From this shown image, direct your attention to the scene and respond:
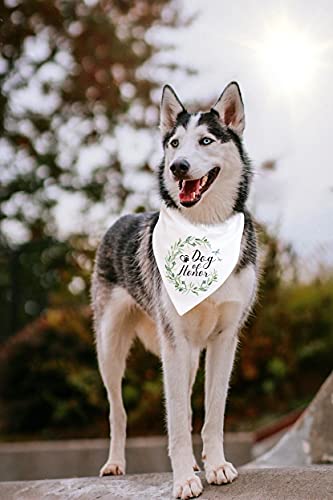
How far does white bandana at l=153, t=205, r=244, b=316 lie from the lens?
298cm

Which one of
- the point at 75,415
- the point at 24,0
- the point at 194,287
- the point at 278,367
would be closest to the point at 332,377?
the point at 194,287

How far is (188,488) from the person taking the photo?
282cm

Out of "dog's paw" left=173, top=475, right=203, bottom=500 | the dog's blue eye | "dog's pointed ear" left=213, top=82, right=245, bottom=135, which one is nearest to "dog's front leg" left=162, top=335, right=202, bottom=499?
"dog's paw" left=173, top=475, right=203, bottom=500

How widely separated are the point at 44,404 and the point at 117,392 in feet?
14.4

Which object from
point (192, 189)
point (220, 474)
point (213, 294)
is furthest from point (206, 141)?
point (220, 474)

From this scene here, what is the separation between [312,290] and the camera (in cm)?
809

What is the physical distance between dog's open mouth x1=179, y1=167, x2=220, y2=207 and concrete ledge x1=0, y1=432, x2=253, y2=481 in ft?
13.2

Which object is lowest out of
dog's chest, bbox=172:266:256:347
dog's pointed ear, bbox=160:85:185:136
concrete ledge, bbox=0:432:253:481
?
concrete ledge, bbox=0:432:253:481

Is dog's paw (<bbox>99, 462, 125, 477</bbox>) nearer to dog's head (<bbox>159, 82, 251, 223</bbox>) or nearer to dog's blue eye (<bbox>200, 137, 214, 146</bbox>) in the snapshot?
dog's head (<bbox>159, 82, 251, 223</bbox>)

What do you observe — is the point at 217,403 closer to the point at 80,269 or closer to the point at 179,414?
the point at 179,414

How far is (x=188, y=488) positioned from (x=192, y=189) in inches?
46.5

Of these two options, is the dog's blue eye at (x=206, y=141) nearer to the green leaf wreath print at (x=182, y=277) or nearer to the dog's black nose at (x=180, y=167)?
the dog's black nose at (x=180, y=167)

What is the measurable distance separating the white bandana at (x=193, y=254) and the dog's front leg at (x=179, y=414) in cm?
17

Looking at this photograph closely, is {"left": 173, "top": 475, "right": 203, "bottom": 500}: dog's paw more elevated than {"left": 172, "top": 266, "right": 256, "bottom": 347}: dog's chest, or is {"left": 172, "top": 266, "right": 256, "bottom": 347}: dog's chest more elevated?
{"left": 172, "top": 266, "right": 256, "bottom": 347}: dog's chest
